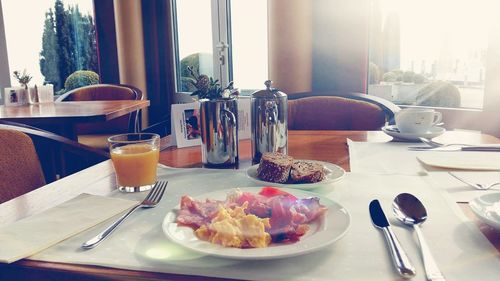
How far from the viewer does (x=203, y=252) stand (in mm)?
533

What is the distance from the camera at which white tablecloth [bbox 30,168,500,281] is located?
516 mm

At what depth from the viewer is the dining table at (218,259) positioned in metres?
0.52

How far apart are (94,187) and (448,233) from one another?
0.69 m

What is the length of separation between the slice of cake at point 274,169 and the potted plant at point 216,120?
0.61 ft

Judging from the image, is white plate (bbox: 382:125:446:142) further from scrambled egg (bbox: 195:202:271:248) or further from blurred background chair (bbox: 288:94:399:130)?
scrambled egg (bbox: 195:202:271:248)

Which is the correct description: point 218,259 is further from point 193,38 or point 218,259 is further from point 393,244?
point 193,38

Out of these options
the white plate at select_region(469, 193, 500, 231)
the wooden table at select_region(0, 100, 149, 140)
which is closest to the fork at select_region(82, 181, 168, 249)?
the white plate at select_region(469, 193, 500, 231)

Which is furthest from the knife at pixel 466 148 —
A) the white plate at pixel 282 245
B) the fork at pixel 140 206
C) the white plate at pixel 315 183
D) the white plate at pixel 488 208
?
the fork at pixel 140 206

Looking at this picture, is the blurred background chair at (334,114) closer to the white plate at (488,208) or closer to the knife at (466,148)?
the knife at (466,148)

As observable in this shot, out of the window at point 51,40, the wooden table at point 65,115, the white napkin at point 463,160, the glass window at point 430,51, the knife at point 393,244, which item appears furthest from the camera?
the window at point 51,40

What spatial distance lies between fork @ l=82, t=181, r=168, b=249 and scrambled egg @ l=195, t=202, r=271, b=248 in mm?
140

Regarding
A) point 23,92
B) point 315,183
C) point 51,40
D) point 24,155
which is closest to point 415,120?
point 315,183

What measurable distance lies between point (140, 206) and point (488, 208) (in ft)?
1.89

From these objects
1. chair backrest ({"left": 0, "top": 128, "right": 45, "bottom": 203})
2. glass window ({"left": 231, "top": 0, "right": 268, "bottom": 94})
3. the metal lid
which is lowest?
chair backrest ({"left": 0, "top": 128, "right": 45, "bottom": 203})
